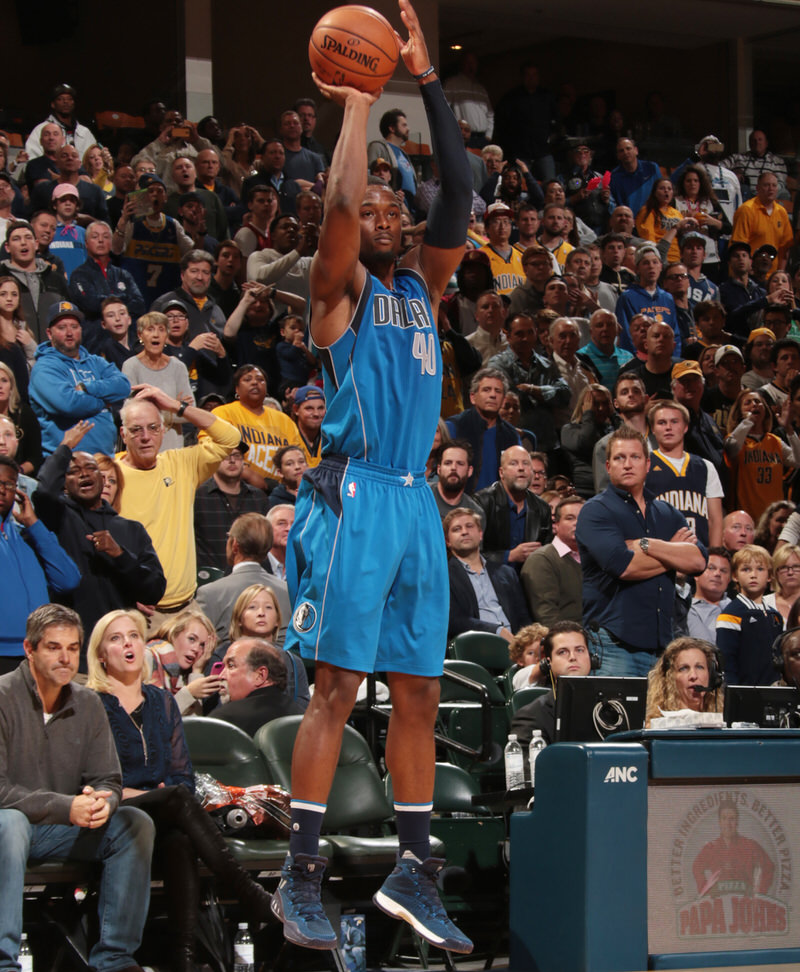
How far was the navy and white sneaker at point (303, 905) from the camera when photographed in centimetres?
324

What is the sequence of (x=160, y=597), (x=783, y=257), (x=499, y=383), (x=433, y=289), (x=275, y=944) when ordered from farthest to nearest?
(x=783, y=257) < (x=499, y=383) < (x=160, y=597) < (x=275, y=944) < (x=433, y=289)

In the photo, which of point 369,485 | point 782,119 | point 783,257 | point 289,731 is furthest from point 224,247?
point 782,119

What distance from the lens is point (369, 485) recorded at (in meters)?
3.46

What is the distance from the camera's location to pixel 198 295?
9.71m

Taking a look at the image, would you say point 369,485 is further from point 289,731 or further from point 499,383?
point 499,383

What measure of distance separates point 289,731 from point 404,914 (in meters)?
2.13

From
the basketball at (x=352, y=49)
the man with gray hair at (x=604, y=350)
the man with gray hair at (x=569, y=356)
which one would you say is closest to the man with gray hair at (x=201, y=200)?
the man with gray hair at (x=569, y=356)

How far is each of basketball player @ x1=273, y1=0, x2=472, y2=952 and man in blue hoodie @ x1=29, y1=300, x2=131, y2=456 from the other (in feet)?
14.4

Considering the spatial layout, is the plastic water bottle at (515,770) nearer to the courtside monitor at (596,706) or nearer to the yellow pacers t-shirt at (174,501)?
the courtside monitor at (596,706)

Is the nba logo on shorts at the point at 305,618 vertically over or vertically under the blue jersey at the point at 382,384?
under

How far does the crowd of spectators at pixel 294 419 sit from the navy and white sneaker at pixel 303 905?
4.25ft

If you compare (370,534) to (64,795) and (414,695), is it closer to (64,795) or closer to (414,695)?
(414,695)

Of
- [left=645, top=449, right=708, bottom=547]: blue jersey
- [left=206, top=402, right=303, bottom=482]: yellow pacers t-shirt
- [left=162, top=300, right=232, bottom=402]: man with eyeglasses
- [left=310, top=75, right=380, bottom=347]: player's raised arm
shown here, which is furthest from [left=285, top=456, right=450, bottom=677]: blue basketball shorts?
[left=162, top=300, right=232, bottom=402]: man with eyeglasses

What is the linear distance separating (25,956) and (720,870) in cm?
221
